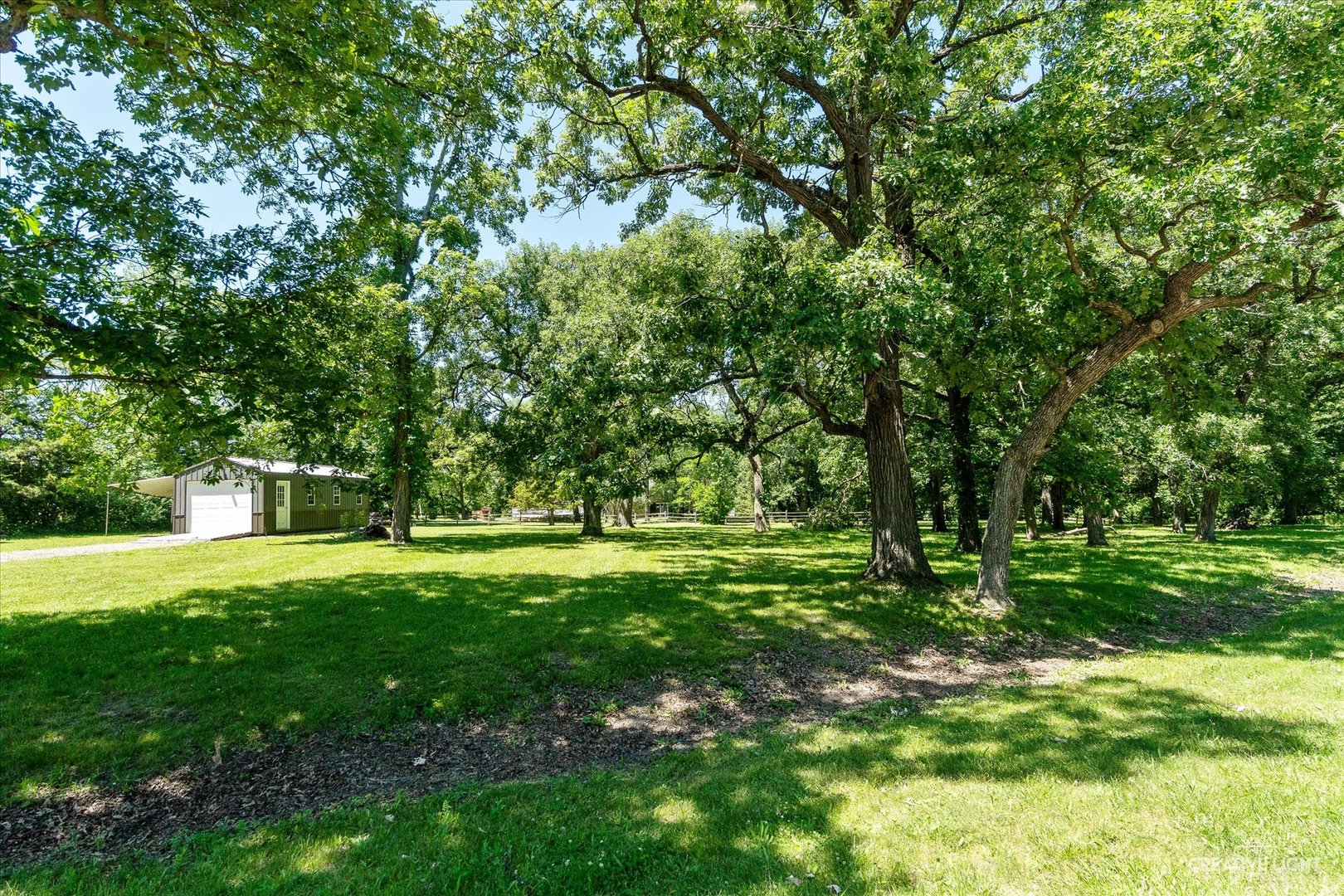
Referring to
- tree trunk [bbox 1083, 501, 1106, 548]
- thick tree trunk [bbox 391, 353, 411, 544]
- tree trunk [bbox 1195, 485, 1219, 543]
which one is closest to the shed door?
thick tree trunk [bbox 391, 353, 411, 544]

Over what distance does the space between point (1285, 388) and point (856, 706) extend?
22739mm

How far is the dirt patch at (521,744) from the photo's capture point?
376 centimetres

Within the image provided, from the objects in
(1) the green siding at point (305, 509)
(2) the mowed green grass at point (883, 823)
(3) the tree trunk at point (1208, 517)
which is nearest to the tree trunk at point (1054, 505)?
(3) the tree trunk at point (1208, 517)

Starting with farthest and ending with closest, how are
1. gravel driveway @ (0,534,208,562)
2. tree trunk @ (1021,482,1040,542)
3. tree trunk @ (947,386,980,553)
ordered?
tree trunk @ (1021,482,1040,542)
gravel driveway @ (0,534,208,562)
tree trunk @ (947,386,980,553)

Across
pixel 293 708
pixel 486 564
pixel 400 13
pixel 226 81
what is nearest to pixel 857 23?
pixel 400 13

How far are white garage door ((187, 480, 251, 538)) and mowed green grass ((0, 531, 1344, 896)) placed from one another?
27.6 m

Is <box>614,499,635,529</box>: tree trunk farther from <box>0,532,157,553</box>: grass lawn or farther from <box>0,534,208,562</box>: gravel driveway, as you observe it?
<box>0,532,157,553</box>: grass lawn

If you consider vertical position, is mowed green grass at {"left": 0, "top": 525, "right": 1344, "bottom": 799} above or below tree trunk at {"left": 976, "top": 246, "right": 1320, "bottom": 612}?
below

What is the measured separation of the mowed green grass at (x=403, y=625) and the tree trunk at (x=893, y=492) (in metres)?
0.73

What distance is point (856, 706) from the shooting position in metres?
5.78

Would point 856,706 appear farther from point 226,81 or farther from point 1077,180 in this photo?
point 226,81

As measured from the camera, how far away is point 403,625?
25.0ft

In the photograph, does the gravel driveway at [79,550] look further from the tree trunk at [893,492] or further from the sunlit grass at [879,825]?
the tree trunk at [893,492]

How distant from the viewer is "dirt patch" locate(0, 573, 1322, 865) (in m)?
3.76
